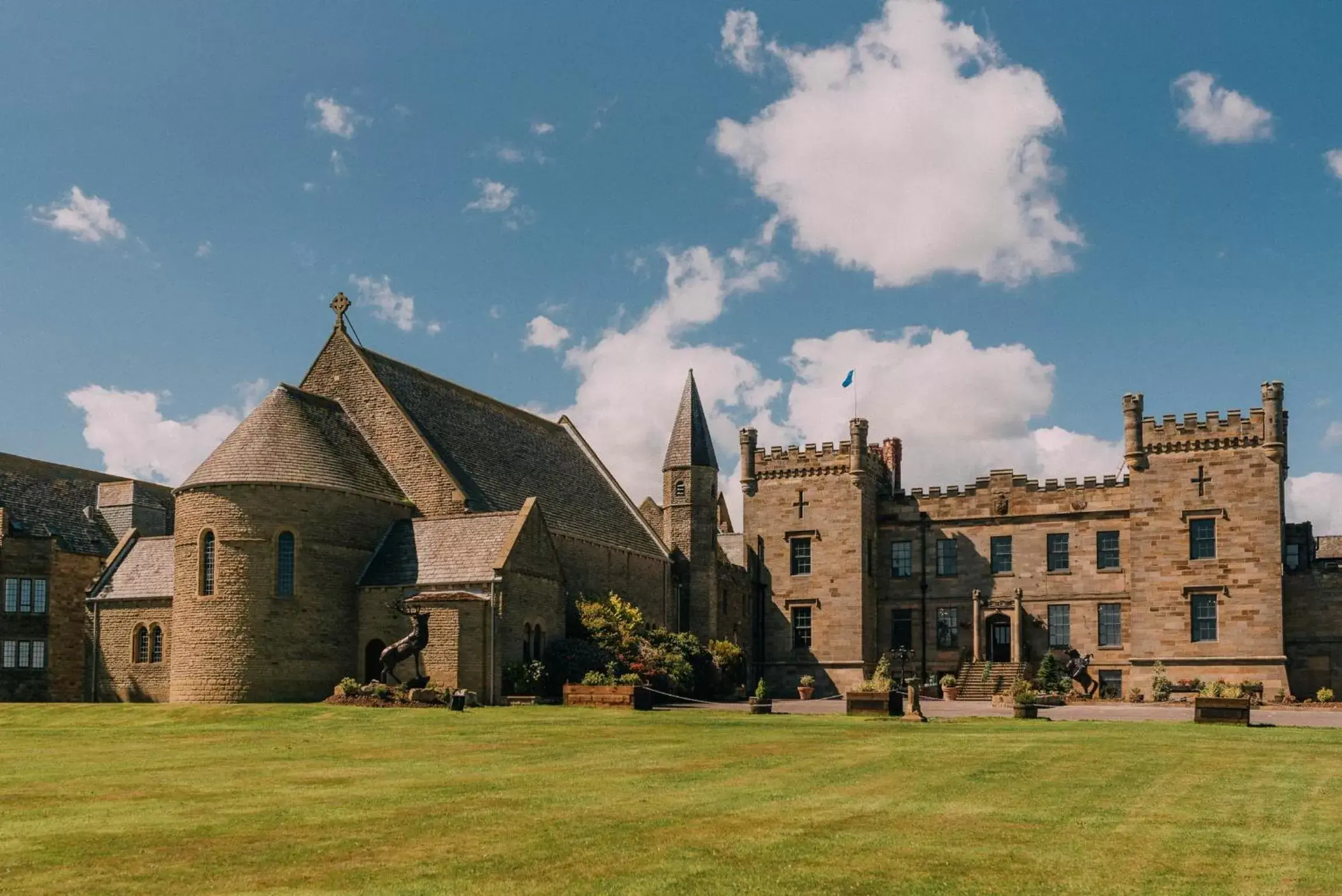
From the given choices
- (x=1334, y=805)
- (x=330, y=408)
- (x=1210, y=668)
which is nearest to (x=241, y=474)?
(x=330, y=408)

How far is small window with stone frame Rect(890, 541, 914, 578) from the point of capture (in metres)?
63.4

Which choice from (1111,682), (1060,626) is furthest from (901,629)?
(1111,682)

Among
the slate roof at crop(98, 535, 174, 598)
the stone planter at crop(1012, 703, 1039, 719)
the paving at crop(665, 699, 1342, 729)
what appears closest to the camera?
the stone planter at crop(1012, 703, 1039, 719)

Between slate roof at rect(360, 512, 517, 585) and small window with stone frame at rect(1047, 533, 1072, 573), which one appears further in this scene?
small window with stone frame at rect(1047, 533, 1072, 573)

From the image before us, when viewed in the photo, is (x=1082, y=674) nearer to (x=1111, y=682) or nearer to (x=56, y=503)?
(x=1111, y=682)

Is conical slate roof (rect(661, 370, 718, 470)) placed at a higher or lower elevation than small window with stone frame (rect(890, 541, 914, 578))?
higher

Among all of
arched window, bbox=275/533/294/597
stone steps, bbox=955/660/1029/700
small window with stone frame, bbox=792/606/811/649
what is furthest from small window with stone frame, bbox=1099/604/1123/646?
arched window, bbox=275/533/294/597

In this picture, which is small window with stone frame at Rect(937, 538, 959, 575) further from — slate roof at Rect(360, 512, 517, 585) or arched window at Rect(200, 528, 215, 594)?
arched window at Rect(200, 528, 215, 594)

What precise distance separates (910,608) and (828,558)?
4.66 meters

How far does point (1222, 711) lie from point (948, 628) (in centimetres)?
2761

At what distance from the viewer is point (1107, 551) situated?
58844 mm

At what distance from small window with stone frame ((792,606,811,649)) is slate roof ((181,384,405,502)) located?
22239mm

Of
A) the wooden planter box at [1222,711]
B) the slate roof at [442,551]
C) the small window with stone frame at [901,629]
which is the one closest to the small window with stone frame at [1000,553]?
the small window with stone frame at [901,629]

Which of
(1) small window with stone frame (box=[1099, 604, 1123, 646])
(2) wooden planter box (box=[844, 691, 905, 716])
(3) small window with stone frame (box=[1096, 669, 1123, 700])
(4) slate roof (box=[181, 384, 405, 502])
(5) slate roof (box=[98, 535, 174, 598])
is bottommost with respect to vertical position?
(3) small window with stone frame (box=[1096, 669, 1123, 700])
